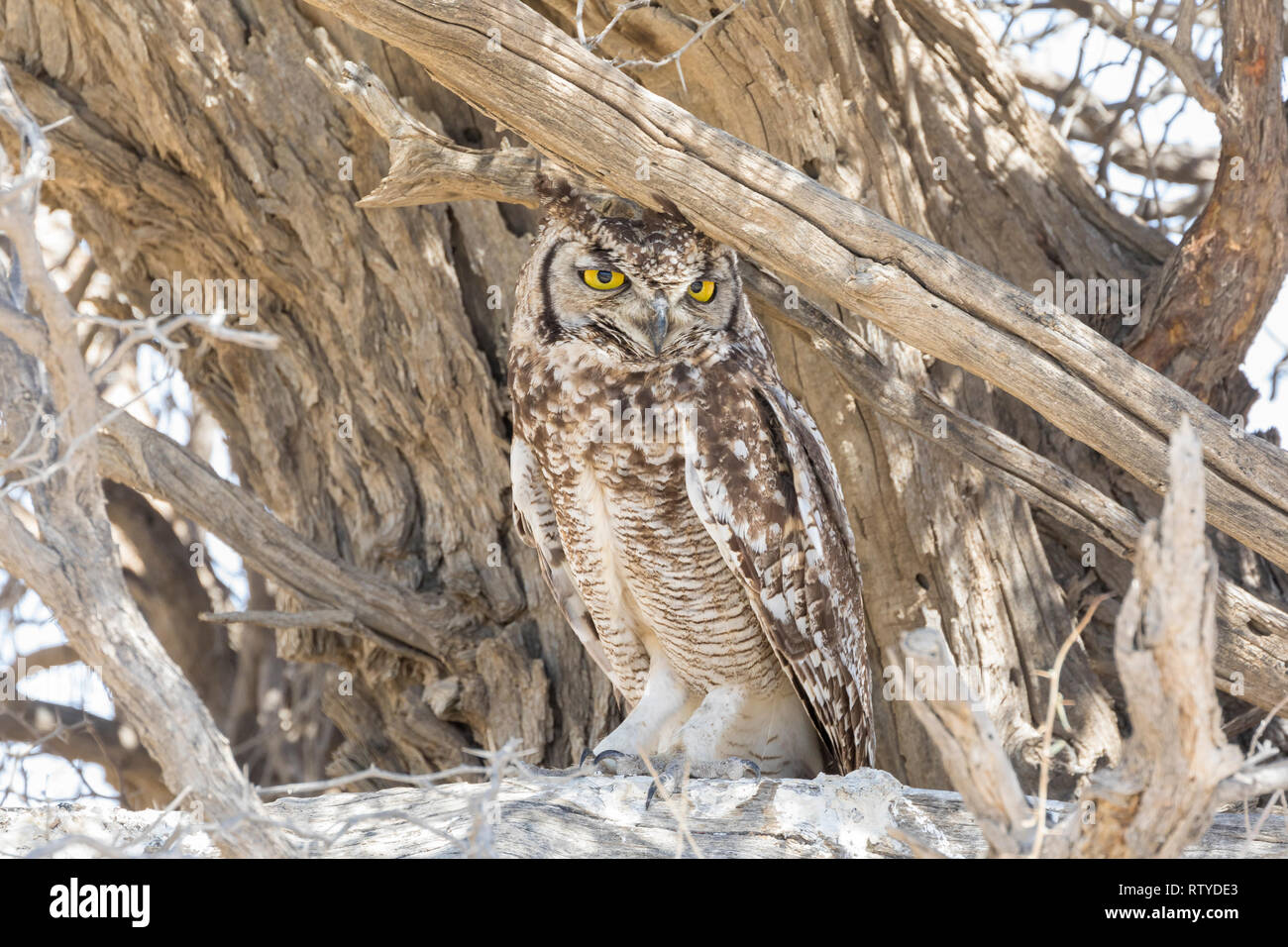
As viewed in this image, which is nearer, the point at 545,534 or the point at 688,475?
the point at 688,475

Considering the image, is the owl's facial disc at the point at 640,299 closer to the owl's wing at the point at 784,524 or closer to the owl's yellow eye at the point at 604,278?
the owl's yellow eye at the point at 604,278

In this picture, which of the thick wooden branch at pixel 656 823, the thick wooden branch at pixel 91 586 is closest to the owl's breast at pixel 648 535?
the thick wooden branch at pixel 656 823

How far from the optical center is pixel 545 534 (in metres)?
3.64

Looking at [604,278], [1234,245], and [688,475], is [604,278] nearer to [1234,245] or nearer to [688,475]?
[688,475]

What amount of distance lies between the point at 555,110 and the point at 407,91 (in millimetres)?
1831

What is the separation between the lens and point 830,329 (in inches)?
135

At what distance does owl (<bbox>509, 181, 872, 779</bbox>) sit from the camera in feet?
10.2

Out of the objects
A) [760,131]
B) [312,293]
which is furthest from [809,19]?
[312,293]

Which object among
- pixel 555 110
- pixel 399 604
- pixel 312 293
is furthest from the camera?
pixel 312 293

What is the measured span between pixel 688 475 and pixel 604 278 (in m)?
0.60

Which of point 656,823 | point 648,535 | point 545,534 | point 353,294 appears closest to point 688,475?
point 648,535

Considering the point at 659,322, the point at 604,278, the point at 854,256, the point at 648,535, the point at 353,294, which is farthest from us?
the point at 353,294

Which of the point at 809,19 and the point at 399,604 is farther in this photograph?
the point at 399,604

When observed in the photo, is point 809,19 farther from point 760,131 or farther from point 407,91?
point 407,91
